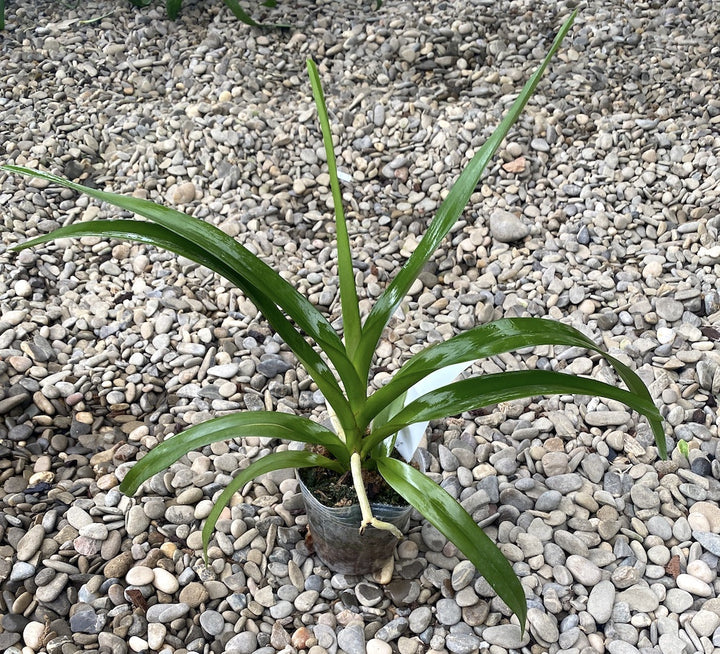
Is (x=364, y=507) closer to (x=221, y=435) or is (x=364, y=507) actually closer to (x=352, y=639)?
(x=221, y=435)

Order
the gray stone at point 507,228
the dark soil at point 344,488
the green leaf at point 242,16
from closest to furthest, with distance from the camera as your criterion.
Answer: the dark soil at point 344,488, the gray stone at point 507,228, the green leaf at point 242,16

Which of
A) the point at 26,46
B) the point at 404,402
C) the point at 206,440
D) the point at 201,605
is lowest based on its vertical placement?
the point at 201,605

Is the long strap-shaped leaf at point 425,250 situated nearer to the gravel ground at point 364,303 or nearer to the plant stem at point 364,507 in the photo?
the plant stem at point 364,507

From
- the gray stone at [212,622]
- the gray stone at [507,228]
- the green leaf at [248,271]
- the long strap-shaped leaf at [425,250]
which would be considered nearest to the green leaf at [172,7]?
the gray stone at [507,228]

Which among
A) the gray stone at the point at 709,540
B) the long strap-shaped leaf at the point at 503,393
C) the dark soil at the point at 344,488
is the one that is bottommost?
the gray stone at the point at 709,540

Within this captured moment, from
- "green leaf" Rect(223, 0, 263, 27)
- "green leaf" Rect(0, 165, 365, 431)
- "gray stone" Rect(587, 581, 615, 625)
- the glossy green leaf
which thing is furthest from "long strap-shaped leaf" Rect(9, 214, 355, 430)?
"green leaf" Rect(223, 0, 263, 27)

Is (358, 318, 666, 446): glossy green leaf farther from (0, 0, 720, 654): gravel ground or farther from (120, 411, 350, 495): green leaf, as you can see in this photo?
(0, 0, 720, 654): gravel ground

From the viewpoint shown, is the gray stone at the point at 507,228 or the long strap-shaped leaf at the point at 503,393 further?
the gray stone at the point at 507,228

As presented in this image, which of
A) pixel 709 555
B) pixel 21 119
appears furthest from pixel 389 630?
pixel 21 119

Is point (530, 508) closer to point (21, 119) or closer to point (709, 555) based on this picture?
point (709, 555)
